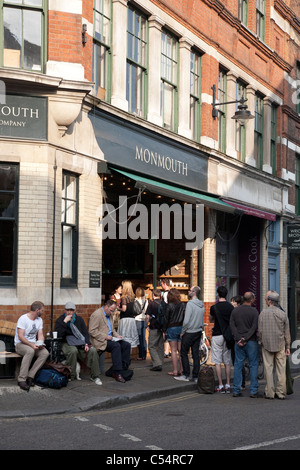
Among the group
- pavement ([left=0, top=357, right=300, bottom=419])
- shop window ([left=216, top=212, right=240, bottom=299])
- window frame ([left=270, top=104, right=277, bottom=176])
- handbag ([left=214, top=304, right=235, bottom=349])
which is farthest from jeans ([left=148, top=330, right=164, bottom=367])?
window frame ([left=270, top=104, right=277, bottom=176])

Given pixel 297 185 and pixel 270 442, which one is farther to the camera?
pixel 297 185

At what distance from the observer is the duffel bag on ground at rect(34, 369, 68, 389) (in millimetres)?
12211

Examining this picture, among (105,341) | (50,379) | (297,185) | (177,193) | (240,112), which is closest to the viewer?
(50,379)

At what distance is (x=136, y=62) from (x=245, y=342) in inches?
301

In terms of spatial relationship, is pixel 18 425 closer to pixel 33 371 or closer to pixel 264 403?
pixel 33 371

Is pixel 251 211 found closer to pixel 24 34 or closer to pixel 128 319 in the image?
pixel 128 319

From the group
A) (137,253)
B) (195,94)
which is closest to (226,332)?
(137,253)

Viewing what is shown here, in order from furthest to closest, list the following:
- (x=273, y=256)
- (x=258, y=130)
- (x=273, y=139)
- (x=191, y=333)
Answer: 1. (x=273, y=139)
2. (x=273, y=256)
3. (x=258, y=130)
4. (x=191, y=333)

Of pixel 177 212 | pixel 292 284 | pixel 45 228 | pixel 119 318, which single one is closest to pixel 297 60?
pixel 292 284

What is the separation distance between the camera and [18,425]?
9.85m

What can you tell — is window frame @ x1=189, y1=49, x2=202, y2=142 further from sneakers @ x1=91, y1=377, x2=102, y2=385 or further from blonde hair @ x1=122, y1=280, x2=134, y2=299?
sneakers @ x1=91, y1=377, x2=102, y2=385

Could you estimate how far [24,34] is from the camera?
1388 centimetres

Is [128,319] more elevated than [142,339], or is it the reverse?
[128,319]

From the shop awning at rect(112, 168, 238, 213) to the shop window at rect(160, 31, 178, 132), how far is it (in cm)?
189
